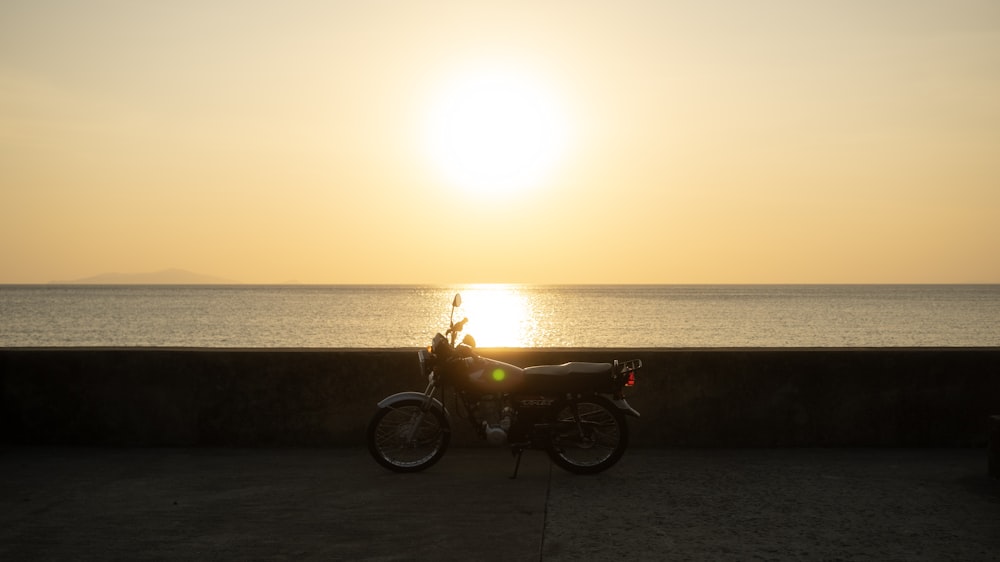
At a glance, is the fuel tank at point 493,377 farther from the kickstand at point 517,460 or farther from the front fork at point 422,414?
the kickstand at point 517,460

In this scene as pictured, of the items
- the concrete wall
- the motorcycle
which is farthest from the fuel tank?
the concrete wall

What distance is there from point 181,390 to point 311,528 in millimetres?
3640

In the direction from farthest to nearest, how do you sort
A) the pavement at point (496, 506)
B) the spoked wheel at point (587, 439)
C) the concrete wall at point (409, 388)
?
1. the concrete wall at point (409, 388)
2. the spoked wheel at point (587, 439)
3. the pavement at point (496, 506)

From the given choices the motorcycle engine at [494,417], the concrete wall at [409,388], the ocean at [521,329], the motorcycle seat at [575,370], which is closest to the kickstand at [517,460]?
the motorcycle engine at [494,417]

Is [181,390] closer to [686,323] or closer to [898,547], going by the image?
[898,547]

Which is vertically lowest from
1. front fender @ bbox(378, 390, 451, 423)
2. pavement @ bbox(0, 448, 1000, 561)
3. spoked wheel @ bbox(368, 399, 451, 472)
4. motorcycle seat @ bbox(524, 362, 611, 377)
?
pavement @ bbox(0, 448, 1000, 561)

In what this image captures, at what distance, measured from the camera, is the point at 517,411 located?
26.1ft

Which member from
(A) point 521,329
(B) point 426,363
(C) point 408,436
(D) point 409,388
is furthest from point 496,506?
(A) point 521,329

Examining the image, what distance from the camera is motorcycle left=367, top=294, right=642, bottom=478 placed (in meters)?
7.85

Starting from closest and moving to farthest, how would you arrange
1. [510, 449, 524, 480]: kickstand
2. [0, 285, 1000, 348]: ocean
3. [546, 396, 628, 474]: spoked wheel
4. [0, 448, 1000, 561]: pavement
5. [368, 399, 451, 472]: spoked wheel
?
[0, 448, 1000, 561]: pavement, [510, 449, 524, 480]: kickstand, [546, 396, 628, 474]: spoked wheel, [368, 399, 451, 472]: spoked wheel, [0, 285, 1000, 348]: ocean

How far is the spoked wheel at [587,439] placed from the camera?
7828 millimetres

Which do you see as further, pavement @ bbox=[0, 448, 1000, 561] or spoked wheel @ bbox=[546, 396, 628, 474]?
spoked wheel @ bbox=[546, 396, 628, 474]

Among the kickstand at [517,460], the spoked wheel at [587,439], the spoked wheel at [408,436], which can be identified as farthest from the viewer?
the spoked wheel at [408,436]

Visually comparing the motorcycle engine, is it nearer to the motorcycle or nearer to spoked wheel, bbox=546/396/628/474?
the motorcycle
